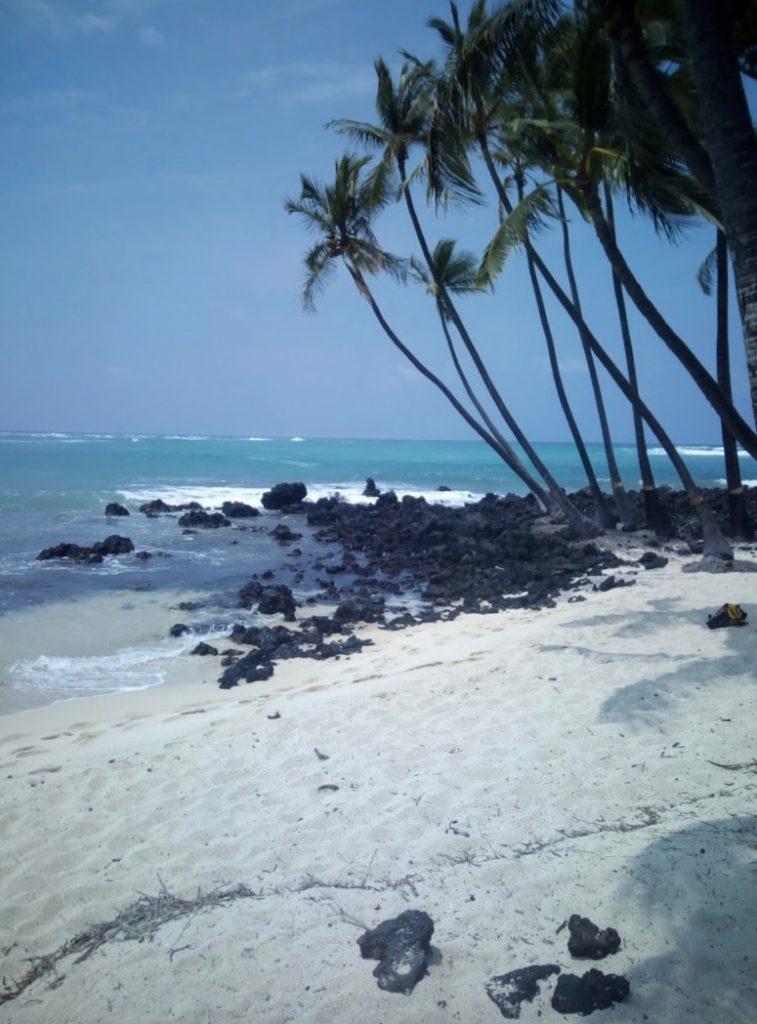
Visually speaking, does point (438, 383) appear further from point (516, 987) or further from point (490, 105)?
point (516, 987)

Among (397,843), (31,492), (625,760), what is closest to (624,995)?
(397,843)

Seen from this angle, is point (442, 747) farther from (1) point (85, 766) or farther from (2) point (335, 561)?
(2) point (335, 561)

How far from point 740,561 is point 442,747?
26.2ft

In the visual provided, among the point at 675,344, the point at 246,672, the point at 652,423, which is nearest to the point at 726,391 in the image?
the point at 652,423

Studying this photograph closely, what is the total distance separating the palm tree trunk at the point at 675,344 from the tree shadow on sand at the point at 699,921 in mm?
2482

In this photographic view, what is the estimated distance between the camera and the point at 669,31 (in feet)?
23.9

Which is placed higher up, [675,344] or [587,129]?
[587,129]

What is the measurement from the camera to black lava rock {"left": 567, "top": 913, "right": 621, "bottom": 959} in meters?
2.38

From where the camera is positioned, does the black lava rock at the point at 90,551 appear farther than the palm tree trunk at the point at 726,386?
Yes

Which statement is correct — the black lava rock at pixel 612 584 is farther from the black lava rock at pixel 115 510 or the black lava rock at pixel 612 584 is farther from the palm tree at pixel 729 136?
the black lava rock at pixel 115 510

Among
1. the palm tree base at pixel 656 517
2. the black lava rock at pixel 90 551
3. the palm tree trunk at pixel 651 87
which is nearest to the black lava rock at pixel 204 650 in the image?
the palm tree trunk at pixel 651 87

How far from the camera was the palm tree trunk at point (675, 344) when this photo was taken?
4.48 meters

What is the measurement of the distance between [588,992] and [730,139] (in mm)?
3720

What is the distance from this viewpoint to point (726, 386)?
10023mm
